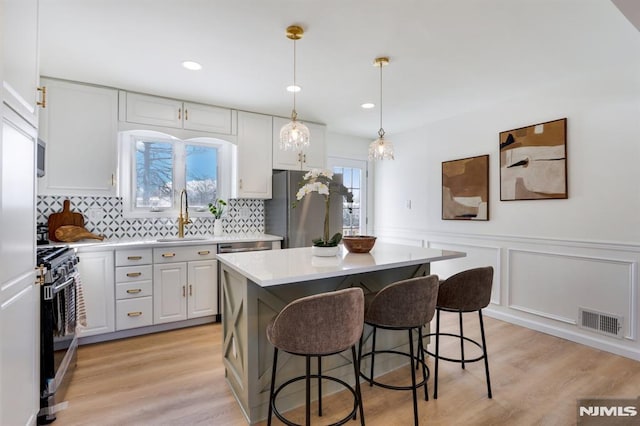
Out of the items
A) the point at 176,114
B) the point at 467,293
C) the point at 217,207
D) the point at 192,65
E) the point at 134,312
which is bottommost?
the point at 134,312

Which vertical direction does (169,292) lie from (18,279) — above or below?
below

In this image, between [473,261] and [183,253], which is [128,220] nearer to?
[183,253]

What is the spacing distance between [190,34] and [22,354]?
2.07 meters

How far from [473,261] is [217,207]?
3.17m

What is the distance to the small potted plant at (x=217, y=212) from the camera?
382 cm

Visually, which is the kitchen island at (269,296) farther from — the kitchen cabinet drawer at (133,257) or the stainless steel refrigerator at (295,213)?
the stainless steel refrigerator at (295,213)

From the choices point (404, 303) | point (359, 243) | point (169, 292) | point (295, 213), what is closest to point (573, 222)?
point (359, 243)

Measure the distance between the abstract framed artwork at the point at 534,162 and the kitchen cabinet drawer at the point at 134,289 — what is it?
12.4 feet

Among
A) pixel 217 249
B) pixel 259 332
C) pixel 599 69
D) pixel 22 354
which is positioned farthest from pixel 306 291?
pixel 599 69

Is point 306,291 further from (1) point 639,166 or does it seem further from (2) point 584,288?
(1) point 639,166

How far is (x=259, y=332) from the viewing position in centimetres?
184

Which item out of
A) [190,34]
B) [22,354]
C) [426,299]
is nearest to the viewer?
[22,354]

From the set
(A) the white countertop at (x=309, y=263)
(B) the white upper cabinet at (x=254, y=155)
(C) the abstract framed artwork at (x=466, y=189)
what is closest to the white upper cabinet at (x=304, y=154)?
(B) the white upper cabinet at (x=254, y=155)

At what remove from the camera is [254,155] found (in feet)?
12.8
